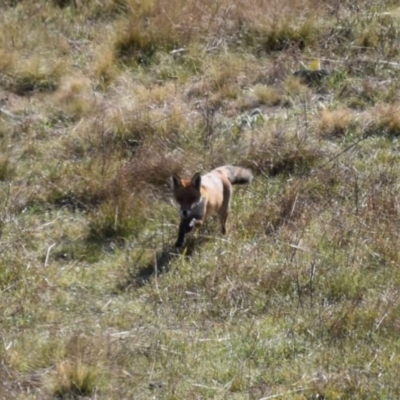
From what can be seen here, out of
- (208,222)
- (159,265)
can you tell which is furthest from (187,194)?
(159,265)

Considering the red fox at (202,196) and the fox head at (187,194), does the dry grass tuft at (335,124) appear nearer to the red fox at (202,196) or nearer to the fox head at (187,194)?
the red fox at (202,196)

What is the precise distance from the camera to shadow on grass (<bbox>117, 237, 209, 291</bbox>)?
8625mm

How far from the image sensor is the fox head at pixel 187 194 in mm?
9203

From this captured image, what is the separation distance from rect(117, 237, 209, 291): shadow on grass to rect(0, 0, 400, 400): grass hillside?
0.9 inches

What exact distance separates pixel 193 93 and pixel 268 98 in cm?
80

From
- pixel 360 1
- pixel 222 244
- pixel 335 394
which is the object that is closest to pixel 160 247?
pixel 222 244

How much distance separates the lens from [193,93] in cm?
1203

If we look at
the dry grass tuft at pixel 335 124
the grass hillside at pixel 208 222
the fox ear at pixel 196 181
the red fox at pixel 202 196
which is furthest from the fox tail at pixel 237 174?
the dry grass tuft at pixel 335 124

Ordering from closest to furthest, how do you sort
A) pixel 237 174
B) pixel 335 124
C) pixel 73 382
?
1. pixel 73 382
2. pixel 237 174
3. pixel 335 124

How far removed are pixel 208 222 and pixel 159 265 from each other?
97 cm

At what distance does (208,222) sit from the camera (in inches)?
382

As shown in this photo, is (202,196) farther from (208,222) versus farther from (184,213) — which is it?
(208,222)

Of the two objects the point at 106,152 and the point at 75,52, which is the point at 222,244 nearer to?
the point at 106,152

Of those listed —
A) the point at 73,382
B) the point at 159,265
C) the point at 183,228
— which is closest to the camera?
the point at 73,382
